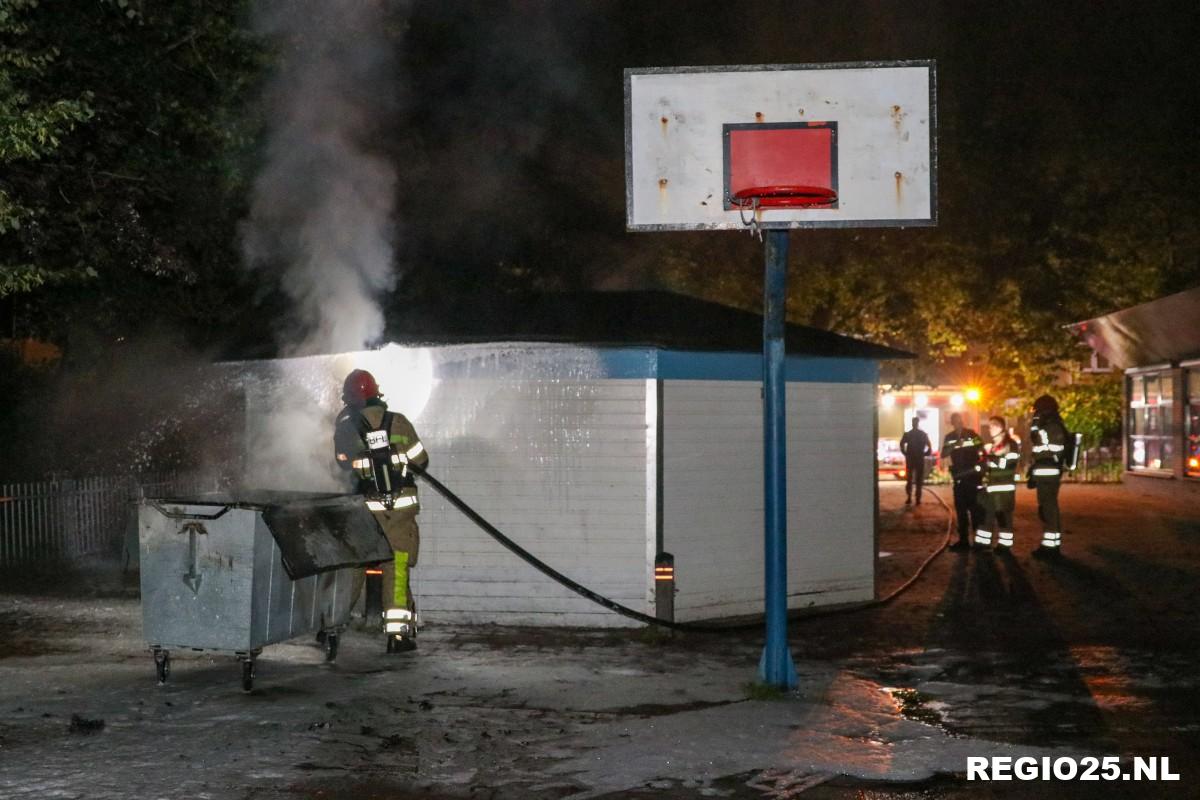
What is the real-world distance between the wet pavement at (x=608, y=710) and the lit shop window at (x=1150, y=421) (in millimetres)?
16106

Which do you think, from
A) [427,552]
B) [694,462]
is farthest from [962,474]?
[427,552]

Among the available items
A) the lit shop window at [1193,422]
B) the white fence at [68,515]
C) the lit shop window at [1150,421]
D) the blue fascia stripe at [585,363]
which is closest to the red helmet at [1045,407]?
the blue fascia stripe at [585,363]

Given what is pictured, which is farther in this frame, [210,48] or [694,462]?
[210,48]

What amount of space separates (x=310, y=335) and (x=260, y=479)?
1536 mm

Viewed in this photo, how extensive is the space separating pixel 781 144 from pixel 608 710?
4.01 m

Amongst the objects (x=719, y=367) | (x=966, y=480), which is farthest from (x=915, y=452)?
(x=719, y=367)

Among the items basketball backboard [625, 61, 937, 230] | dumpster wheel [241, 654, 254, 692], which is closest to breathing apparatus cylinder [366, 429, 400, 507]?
dumpster wheel [241, 654, 254, 692]


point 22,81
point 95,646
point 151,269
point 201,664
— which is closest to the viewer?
point 201,664

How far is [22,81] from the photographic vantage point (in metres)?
11.1

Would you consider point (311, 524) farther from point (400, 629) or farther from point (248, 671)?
point (400, 629)

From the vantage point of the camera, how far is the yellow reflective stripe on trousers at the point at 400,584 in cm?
985

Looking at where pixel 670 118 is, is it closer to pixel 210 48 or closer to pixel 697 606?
pixel 697 606

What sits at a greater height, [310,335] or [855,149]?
[855,149]

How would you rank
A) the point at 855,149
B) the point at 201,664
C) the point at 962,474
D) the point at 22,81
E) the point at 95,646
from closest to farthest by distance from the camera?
1. the point at 855,149
2. the point at 201,664
3. the point at 95,646
4. the point at 22,81
5. the point at 962,474
